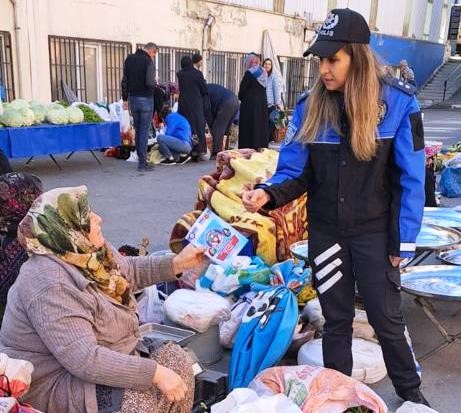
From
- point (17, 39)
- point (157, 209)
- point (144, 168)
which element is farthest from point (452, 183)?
point (17, 39)

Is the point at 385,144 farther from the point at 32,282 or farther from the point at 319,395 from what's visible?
the point at 32,282

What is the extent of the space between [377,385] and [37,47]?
901 cm

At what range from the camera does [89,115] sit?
8.62m

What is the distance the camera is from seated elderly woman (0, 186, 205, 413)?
1.89 m

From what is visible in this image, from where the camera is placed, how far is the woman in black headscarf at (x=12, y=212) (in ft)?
8.78

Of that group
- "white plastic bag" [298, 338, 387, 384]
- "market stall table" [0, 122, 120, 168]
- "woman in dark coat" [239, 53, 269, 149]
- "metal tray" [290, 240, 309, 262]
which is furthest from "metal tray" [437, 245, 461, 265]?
"woman in dark coat" [239, 53, 269, 149]

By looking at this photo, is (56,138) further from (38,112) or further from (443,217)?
(443,217)

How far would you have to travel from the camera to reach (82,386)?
1.98 metres

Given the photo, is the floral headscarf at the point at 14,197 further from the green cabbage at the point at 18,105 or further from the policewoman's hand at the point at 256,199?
the green cabbage at the point at 18,105

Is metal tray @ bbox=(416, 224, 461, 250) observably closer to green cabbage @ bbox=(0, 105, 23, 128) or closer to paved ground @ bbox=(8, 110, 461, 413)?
paved ground @ bbox=(8, 110, 461, 413)

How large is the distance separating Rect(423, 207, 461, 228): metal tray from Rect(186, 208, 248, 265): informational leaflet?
1470 millimetres

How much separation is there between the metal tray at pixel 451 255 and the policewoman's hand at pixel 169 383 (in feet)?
8.15

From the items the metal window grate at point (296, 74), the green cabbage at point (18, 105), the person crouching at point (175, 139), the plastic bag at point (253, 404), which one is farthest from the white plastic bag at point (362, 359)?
the metal window grate at point (296, 74)

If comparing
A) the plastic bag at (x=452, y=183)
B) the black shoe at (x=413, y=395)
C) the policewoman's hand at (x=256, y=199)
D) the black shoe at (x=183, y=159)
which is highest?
the policewoman's hand at (x=256, y=199)
